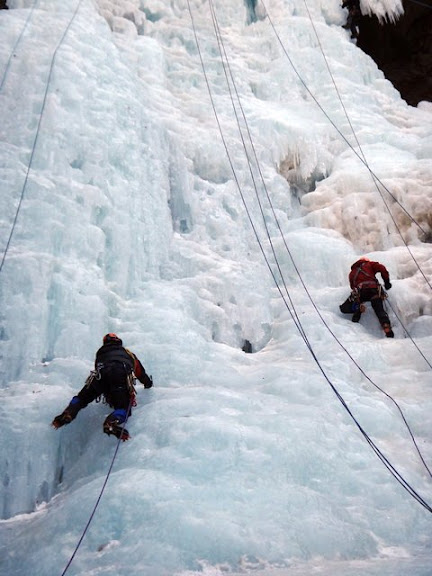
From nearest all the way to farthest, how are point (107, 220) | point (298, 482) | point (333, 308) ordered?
point (298, 482) → point (107, 220) → point (333, 308)

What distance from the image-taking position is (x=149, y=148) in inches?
260

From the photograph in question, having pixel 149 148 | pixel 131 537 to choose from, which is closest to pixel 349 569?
pixel 131 537

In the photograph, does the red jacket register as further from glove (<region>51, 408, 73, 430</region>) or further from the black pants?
glove (<region>51, 408, 73, 430</region>)

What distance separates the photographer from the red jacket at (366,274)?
6005mm

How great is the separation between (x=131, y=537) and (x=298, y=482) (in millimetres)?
1135

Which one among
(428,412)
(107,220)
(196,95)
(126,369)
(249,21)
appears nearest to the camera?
(126,369)

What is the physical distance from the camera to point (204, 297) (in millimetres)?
5812

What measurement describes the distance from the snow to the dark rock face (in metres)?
2.56

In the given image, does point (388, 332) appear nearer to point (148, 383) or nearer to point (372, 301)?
point (372, 301)

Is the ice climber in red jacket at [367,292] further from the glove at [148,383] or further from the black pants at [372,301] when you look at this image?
the glove at [148,383]

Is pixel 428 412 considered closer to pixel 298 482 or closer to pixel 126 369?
pixel 298 482

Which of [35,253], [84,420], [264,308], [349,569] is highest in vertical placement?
[349,569]

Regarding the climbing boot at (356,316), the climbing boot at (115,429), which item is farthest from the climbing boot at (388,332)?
the climbing boot at (115,429)

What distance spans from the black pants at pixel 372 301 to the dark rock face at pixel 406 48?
8.47 m
